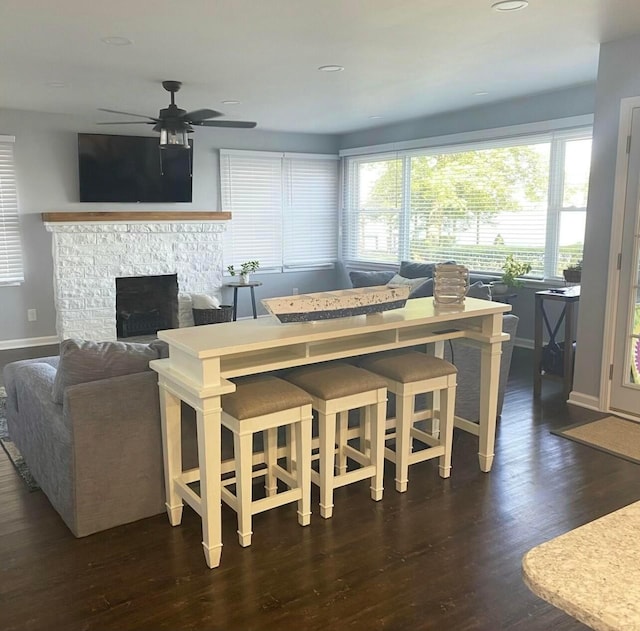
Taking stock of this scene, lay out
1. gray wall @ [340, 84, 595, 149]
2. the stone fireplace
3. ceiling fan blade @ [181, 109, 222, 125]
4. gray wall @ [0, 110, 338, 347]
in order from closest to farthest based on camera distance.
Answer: ceiling fan blade @ [181, 109, 222, 125], gray wall @ [340, 84, 595, 149], gray wall @ [0, 110, 338, 347], the stone fireplace

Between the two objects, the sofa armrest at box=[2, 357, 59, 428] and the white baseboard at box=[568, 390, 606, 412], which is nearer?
the sofa armrest at box=[2, 357, 59, 428]

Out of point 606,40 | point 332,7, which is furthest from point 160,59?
point 606,40

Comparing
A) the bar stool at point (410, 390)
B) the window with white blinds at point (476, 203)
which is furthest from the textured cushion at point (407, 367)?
the window with white blinds at point (476, 203)

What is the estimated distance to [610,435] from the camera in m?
3.75

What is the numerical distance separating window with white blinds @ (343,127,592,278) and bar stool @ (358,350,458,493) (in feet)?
10.8

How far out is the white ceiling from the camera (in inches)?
125

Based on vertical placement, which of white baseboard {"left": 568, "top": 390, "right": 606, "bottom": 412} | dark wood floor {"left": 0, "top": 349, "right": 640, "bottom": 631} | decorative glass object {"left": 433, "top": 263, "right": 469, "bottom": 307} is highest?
Answer: decorative glass object {"left": 433, "top": 263, "right": 469, "bottom": 307}

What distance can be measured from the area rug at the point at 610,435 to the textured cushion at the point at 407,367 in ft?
3.90

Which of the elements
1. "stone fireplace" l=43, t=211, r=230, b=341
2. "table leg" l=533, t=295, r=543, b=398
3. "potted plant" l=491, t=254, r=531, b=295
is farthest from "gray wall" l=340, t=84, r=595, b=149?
"stone fireplace" l=43, t=211, r=230, b=341

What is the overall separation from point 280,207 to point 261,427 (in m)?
5.87

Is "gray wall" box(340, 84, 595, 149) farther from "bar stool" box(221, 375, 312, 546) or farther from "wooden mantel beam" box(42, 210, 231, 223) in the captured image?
"bar stool" box(221, 375, 312, 546)


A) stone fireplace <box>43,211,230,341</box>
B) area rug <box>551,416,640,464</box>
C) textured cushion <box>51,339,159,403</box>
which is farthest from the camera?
stone fireplace <box>43,211,230,341</box>

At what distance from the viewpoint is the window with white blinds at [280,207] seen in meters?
7.68

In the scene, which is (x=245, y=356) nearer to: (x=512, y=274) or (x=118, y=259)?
(x=512, y=274)
